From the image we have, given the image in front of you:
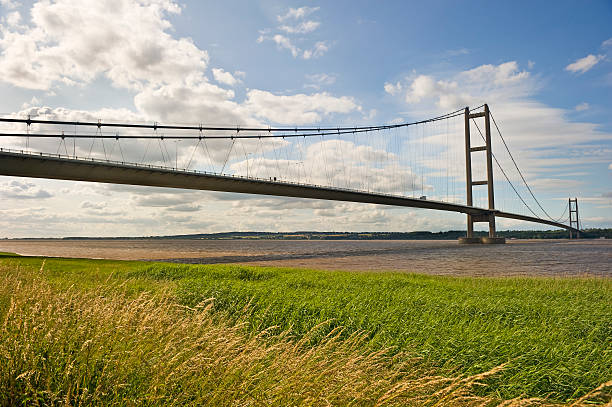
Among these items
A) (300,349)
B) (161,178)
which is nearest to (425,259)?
(161,178)

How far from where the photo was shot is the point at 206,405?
133 inches

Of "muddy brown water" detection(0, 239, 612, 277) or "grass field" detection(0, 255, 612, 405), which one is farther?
"muddy brown water" detection(0, 239, 612, 277)

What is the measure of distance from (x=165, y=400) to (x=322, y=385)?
1.43 m

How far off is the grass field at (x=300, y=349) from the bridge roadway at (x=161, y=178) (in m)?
25.8

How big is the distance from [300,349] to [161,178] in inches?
1570

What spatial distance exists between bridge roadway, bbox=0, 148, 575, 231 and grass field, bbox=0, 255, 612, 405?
2584cm

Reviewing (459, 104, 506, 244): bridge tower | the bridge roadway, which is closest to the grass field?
the bridge roadway

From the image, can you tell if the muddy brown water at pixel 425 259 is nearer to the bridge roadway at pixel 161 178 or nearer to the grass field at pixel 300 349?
the bridge roadway at pixel 161 178

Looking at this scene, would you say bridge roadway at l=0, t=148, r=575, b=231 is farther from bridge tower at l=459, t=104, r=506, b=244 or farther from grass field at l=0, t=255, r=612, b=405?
grass field at l=0, t=255, r=612, b=405

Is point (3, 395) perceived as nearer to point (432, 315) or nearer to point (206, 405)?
point (206, 405)

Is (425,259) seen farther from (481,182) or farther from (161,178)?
(481,182)

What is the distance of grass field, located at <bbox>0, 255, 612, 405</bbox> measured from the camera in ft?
11.6

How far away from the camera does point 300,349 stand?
544cm

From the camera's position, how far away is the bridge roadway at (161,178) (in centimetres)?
3366
